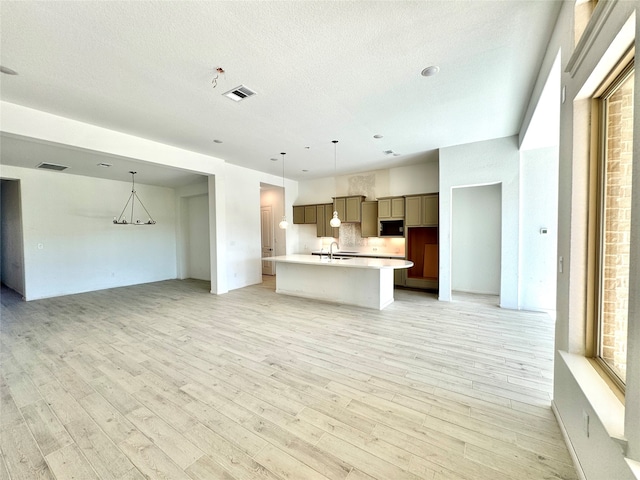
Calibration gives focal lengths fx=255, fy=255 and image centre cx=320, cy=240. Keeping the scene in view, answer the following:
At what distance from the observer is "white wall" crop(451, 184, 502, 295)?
18.2 ft

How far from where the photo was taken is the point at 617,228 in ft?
4.95

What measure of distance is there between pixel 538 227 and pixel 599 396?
13.2 feet

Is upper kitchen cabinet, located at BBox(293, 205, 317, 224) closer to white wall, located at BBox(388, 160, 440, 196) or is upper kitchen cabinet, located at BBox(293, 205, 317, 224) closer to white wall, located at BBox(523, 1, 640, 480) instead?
white wall, located at BBox(388, 160, 440, 196)

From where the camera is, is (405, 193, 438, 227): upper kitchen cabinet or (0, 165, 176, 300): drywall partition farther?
(405, 193, 438, 227): upper kitchen cabinet

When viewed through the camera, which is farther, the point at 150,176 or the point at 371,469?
the point at 150,176

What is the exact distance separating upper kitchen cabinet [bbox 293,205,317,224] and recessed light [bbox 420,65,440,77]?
5380 mm

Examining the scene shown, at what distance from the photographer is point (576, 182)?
1.69 metres

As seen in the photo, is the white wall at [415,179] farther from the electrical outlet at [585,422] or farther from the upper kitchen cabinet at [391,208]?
the electrical outlet at [585,422]

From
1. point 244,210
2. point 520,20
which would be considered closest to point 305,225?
point 244,210

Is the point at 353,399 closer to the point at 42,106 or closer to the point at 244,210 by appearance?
the point at 42,106

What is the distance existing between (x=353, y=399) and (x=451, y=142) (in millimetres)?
4747

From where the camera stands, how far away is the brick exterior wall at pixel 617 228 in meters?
1.43

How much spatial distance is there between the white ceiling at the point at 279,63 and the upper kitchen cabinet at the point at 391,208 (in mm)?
2354

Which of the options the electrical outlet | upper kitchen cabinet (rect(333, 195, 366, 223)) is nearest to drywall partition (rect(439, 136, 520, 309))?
Result: upper kitchen cabinet (rect(333, 195, 366, 223))
